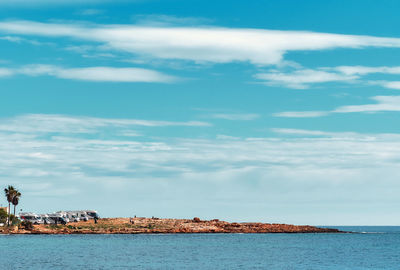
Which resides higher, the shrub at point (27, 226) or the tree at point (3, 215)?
the tree at point (3, 215)

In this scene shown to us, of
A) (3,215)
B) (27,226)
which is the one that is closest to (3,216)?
(3,215)

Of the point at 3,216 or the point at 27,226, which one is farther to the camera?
the point at 3,216

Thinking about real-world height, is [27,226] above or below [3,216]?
below

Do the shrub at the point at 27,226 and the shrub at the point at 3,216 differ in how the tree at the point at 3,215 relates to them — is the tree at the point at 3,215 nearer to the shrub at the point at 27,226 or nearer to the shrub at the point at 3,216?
the shrub at the point at 3,216

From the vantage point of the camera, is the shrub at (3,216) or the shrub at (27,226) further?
the shrub at (3,216)

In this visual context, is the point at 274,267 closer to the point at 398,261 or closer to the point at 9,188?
the point at 398,261

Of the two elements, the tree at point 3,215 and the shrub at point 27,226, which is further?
the tree at point 3,215

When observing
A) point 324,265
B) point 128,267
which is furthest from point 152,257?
point 324,265

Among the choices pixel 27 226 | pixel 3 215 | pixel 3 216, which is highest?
pixel 3 215

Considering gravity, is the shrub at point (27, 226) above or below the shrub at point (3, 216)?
below

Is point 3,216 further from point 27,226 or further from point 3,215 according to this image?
point 27,226

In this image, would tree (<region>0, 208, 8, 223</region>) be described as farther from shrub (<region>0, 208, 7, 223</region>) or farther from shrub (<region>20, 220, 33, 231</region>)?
shrub (<region>20, 220, 33, 231</region>)

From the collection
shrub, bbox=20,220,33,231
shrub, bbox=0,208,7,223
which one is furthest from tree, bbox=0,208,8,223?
shrub, bbox=20,220,33,231

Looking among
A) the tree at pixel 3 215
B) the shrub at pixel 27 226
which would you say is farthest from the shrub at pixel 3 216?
the shrub at pixel 27 226
